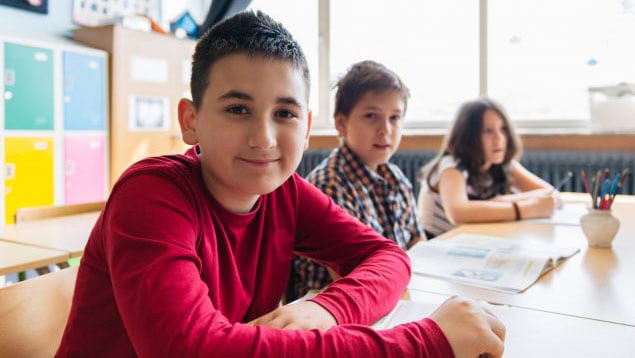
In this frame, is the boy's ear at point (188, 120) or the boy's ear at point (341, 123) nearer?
the boy's ear at point (188, 120)

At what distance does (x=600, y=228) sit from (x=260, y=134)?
39.2 inches

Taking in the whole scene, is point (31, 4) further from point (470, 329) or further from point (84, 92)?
point (470, 329)

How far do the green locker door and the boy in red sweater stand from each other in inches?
114

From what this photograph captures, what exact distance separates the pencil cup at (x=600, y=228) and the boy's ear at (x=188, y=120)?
1042 mm

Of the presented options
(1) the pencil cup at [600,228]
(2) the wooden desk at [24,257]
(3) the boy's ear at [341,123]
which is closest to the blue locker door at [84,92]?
(2) the wooden desk at [24,257]

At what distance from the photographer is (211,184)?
0.95 meters

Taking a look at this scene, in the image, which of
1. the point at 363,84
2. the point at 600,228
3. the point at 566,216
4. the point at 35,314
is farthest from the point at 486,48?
the point at 35,314

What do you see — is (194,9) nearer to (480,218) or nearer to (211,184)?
(480,218)

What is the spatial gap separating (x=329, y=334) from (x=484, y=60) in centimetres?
355

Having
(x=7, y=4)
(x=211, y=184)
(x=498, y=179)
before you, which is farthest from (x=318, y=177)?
(x=7, y=4)

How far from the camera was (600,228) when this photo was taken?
55.4 inches

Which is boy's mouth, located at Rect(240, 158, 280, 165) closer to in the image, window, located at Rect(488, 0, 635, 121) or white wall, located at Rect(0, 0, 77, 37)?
window, located at Rect(488, 0, 635, 121)

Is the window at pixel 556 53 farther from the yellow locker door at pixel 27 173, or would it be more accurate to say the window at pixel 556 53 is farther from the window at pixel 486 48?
the yellow locker door at pixel 27 173

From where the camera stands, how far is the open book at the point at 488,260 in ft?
3.56
